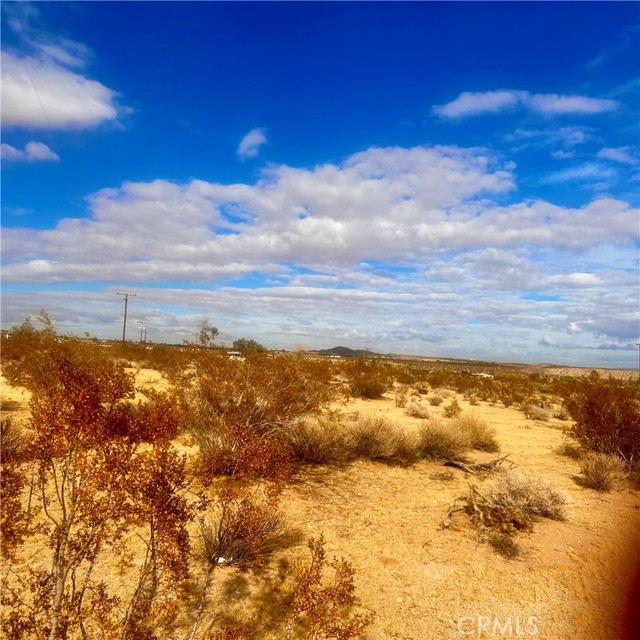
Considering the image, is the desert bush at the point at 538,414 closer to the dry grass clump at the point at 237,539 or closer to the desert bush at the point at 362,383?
the desert bush at the point at 362,383

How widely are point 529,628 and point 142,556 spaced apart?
14.6 ft

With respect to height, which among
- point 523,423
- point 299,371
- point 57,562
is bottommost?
point 523,423

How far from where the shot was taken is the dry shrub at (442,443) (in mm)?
10688

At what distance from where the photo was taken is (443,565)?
18.1 feet

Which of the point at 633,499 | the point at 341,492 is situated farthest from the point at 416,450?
the point at 633,499

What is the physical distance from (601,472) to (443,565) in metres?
5.62

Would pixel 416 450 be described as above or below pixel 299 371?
below

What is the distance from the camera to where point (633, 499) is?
27.9ft

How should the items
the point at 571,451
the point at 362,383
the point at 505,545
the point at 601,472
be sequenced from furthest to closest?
1. the point at 362,383
2. the point at 571,451
3. the point at 601,472
4. the point at 505,545

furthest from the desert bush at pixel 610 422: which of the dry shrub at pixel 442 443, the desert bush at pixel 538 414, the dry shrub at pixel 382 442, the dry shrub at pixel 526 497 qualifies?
the desert bush at pixel 538 414

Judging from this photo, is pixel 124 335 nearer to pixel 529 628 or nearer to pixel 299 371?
pixel 299 371

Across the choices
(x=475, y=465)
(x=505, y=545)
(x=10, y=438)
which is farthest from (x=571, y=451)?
(x=10, y=438)

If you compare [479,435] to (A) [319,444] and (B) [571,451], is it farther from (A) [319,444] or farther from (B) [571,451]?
(A) [319,444]

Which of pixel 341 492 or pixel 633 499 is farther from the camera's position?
pixel 633 499
